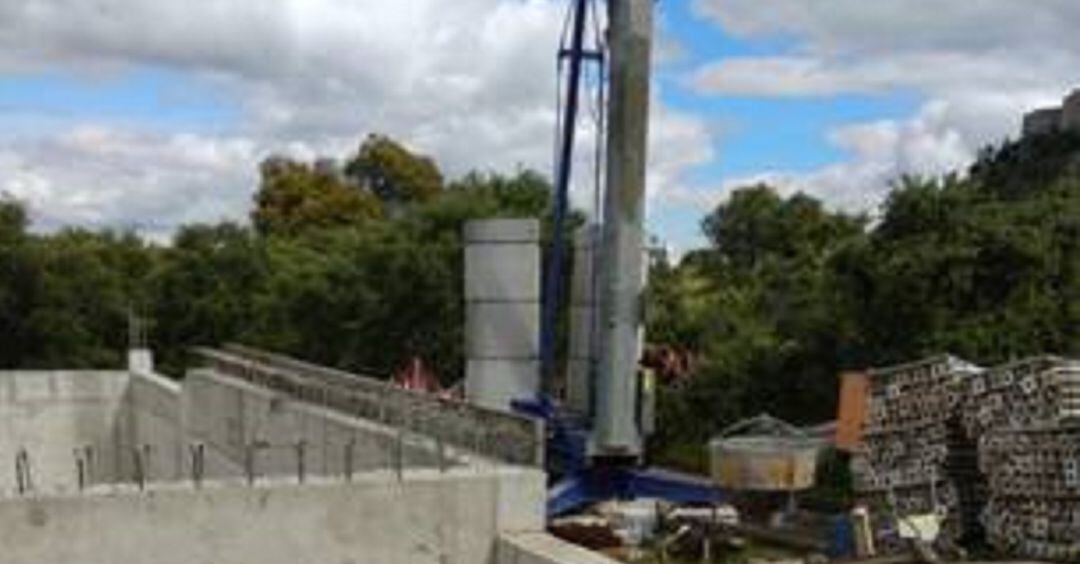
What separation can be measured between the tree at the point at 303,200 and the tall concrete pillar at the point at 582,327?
2115 inches

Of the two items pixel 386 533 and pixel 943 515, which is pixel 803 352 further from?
pixel 386 533

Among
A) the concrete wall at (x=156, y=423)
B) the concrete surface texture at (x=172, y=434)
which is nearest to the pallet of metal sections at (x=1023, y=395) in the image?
the concrete surface texture at (x=172, y=434)

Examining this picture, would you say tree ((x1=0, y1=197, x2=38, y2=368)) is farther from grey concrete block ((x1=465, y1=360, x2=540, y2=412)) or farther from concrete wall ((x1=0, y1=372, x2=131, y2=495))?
grey concrete block ((x1=465, y1=360, x2=540, y2=412))

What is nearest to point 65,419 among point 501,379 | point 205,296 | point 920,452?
point 501,379

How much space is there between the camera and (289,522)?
11750mm

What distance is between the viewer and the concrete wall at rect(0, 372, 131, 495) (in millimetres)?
30688

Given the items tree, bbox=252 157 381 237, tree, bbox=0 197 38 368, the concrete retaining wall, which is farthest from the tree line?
tree, bbox=252 157 381 237

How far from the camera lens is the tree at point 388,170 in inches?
3201

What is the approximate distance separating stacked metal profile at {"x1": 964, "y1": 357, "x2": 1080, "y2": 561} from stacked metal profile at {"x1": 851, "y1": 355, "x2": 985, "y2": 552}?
0.79ft

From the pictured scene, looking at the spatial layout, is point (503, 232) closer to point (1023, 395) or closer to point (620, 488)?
point (620, 488)

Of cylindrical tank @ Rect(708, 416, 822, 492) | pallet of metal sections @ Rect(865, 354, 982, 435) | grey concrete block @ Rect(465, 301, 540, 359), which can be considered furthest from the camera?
grey concrete block @ Rect(465, 301, 540, 359)

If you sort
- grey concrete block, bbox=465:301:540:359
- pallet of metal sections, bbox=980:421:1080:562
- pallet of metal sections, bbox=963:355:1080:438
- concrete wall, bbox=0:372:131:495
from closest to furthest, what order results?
pallet of metal sections, bbox=980:421:1080:562 → pallet of metal sections, bbox=963:355:1080:438 → grey concrete block, bbox=465:301:540:359 → concrete wall, bbox=0:372:131:495

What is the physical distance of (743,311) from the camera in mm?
31047

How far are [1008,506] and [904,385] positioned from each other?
163 cm
